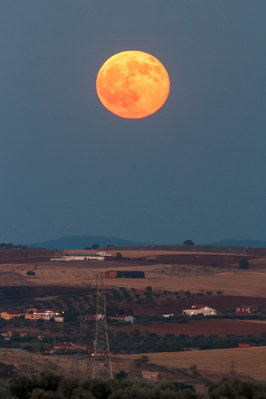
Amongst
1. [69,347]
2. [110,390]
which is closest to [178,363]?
[69,347]

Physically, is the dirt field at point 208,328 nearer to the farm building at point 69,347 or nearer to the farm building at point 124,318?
the farm building at point 124,318

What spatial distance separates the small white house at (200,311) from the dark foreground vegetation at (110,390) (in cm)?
5639

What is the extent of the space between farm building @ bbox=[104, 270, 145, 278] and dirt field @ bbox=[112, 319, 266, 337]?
114 ft

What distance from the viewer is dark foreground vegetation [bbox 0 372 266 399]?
1226 inches

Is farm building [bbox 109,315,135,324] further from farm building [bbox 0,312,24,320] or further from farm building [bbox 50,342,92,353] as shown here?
farm building [bbox 50,342,92,353]

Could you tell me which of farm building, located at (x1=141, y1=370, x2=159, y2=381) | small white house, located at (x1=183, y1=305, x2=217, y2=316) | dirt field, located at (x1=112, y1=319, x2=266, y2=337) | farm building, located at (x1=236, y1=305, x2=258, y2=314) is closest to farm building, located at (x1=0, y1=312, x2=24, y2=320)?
dirt field, located at (x1=112, y1=319, x2=266, y2=337)

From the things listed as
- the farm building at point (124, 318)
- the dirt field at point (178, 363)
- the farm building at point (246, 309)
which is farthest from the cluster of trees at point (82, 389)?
the farm building at point (246, 309)

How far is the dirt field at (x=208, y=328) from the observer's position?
76312 mm

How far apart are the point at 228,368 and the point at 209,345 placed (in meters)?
10.3

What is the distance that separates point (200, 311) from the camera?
3602 inches

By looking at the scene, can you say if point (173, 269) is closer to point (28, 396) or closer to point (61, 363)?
point (61, 363)

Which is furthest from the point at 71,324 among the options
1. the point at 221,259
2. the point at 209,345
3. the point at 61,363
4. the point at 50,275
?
the point at 221,259

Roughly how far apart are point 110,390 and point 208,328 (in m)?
47.6

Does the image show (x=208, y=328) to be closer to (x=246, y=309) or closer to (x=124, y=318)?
(x=124, y=318)
